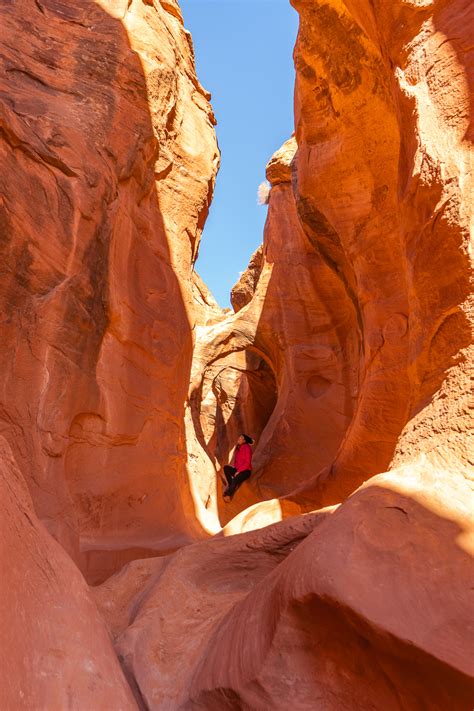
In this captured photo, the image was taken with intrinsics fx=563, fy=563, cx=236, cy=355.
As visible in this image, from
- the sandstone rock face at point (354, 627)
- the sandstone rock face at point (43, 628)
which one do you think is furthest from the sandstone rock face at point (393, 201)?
the sandstone rock face at point (43, 628)

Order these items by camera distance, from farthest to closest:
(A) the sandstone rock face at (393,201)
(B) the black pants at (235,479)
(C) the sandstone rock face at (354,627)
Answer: (B) the black pants at (235,479) → (A) the sandstone rock face at (393,201) → (C) the sandstone rock face at (354,627)

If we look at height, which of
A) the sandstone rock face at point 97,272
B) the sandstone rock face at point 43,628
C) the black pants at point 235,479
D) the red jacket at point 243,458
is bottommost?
the black pants at point 235,479

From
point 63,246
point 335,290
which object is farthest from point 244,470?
point 63,246

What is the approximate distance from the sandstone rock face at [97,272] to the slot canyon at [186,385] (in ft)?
0.07

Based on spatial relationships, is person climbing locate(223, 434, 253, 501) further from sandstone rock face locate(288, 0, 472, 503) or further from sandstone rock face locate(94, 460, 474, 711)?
sandstone rock face locate(94, 460, 474, 711)

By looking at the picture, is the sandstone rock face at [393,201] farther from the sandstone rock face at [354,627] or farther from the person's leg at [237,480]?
the person's leg at [237,480]

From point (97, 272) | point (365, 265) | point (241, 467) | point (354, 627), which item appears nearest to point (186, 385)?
point (97, 272)

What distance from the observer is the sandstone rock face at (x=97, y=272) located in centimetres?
377

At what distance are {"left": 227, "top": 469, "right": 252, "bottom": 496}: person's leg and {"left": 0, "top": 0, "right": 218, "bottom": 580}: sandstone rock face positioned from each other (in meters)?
2.33

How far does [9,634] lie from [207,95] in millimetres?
6617

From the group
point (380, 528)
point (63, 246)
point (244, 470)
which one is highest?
point (63, 246)

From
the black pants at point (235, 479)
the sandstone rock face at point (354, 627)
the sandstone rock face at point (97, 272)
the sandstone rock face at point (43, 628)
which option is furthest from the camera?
the black pants at point (235, 479)

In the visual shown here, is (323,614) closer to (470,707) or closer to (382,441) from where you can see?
(470,707)

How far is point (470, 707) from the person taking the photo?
1.42m
